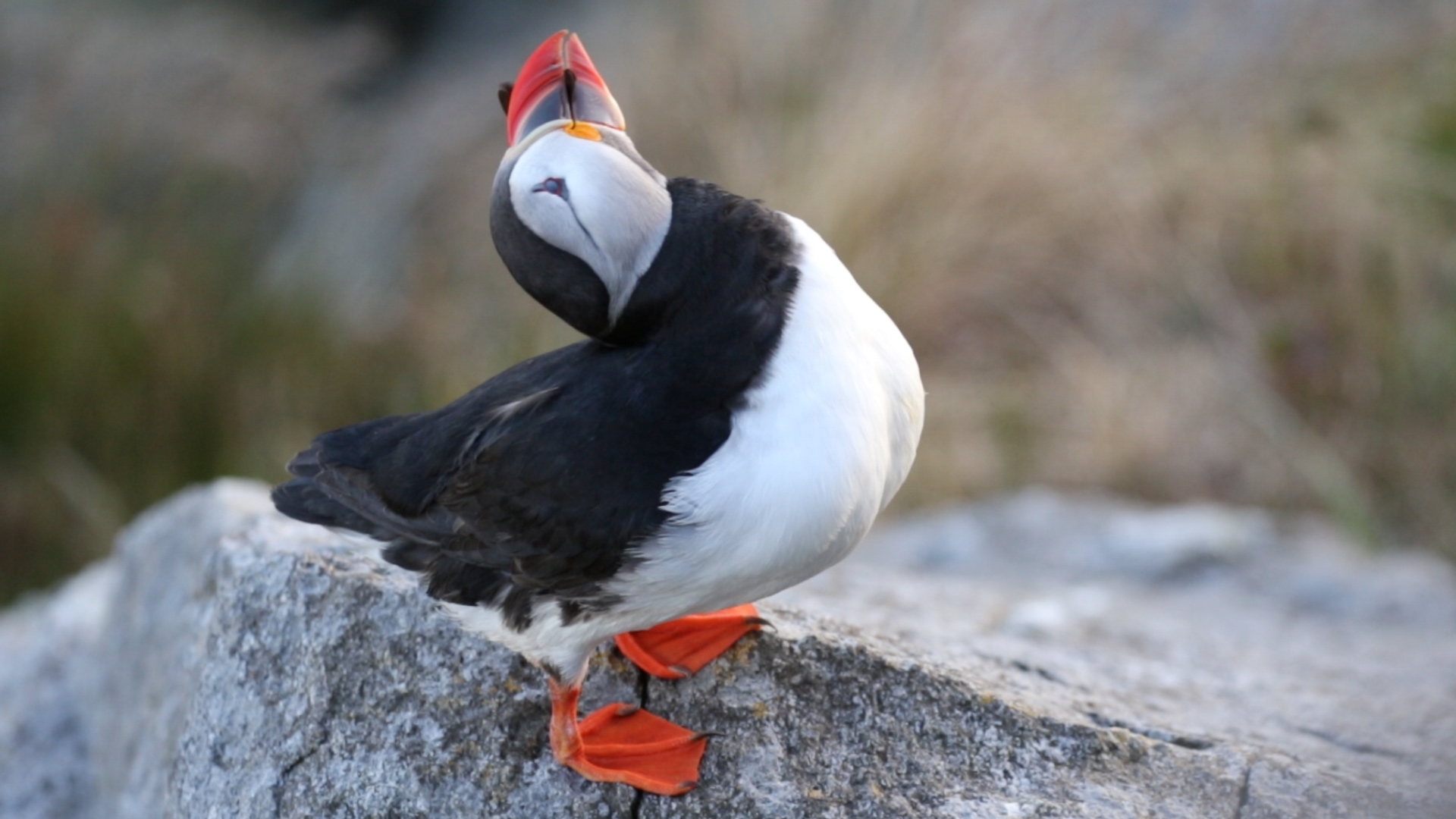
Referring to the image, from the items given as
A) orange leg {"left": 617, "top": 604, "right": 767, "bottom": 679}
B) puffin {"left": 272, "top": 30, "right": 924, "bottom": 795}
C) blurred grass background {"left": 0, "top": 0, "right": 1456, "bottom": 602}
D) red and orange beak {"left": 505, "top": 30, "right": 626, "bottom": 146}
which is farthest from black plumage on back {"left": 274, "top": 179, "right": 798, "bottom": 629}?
blurred grass background {"left": 0, "top": 0, "right": 1456, "bottom": 602}

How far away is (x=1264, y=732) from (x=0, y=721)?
3627mm

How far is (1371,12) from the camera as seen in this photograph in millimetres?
8016

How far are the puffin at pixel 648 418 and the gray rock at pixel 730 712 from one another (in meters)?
0.21

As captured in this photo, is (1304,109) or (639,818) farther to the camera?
(1304,109)

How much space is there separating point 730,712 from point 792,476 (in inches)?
27.5

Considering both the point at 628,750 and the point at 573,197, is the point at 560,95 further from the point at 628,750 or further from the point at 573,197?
the point at 628,750

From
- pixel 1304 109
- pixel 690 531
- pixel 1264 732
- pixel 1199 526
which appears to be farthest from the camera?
pixel 1304 109

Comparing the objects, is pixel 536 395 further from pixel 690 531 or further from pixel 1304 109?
pixel 1304 109

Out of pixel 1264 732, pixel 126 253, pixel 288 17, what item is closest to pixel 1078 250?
pixel 1264 732

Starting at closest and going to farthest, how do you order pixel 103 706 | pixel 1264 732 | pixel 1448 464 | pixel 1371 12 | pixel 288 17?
pixel 1264 732 < pixel 103 706 < pixel 1448 464 < pixel 1371 12 < pixel 288 17

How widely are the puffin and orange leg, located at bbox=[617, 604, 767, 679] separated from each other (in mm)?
207

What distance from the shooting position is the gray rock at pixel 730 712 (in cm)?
242

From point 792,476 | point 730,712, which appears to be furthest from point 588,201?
point 730,712

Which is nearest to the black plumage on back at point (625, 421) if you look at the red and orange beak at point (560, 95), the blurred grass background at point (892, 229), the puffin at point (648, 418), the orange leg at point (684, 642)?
the puffin at point (648, 418)
